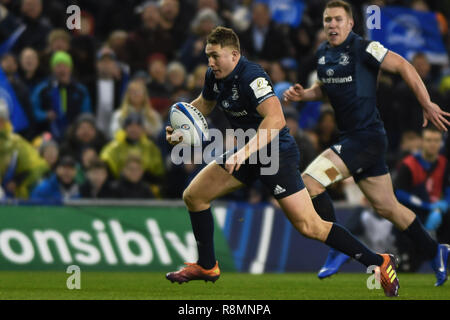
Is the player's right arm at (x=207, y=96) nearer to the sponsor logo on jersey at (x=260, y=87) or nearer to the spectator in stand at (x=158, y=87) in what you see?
the sponsor logo on jersey at (x=260, y=87)

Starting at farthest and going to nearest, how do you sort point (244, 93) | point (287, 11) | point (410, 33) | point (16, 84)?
1. point (287, 11)
2. point (410, 33)
3. point (16, 84)
4. point (244, 93)

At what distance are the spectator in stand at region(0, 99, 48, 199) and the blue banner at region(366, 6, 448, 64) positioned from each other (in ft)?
18.2

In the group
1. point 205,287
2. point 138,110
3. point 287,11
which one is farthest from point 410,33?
point 205,287

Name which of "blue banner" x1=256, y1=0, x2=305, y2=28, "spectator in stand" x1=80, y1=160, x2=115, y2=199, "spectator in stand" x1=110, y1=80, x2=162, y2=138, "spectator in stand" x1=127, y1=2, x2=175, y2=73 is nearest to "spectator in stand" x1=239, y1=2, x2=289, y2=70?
"blue banner" x1=256, y1=0, x2=305, y2=28

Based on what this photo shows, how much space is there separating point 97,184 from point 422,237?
4.81m

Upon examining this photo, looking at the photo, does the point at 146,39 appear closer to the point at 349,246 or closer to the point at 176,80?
the point at 176,80

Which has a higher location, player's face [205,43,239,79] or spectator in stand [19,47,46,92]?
player's face [205,43,239,79]

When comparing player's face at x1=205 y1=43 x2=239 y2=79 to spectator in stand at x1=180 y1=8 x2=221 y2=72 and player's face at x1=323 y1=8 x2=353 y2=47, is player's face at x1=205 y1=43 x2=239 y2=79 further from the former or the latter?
spectator in stand at x1=180 y1=8 x2=221 y2=72

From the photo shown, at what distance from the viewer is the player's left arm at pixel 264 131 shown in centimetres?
778

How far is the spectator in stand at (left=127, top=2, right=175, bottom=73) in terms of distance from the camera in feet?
49.9

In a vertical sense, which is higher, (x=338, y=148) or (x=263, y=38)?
(x=338, y=148)

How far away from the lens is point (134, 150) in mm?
13148
